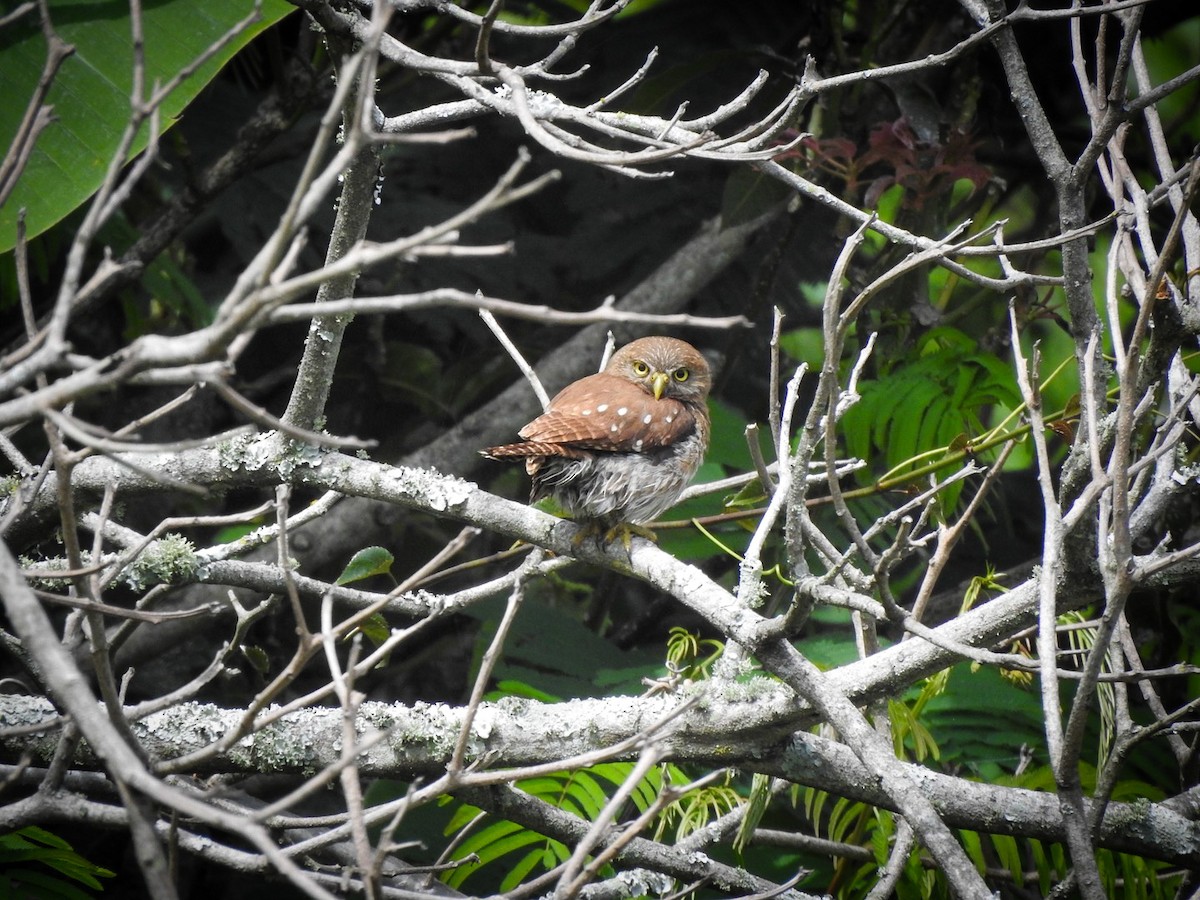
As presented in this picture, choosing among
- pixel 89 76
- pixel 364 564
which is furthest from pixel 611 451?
pixel 89 76

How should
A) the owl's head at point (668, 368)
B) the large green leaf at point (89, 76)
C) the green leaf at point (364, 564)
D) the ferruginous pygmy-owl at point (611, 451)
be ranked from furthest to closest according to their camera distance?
the owl's head at point (668, 368), the ferruginous pygmy-owl at point (611, 451), the large green leaf at point (89, 76), the green leaf at point (364, 564)

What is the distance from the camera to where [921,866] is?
2609 mm

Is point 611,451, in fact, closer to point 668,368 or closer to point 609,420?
point 609,420

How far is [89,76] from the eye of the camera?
2.61 meters

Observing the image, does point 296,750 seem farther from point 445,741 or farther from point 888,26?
point 888,26

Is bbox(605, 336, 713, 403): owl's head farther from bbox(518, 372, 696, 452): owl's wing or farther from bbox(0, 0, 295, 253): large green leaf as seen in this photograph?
bbox(0, 0, 295, 253): large green leaf

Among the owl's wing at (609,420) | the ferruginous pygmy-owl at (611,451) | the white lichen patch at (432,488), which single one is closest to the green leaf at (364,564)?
the white lichen patch at (432,488)

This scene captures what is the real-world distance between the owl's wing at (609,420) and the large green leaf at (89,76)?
1.28 meters

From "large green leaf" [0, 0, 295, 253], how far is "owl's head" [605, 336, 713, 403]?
1645 millimetres

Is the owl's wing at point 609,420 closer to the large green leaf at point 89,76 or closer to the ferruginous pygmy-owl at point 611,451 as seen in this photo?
the ferruginous pygmy-owl at point 611,451

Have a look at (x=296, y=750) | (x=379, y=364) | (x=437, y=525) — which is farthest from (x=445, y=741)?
(x=379, y=364)

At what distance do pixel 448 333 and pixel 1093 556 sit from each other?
315 cm

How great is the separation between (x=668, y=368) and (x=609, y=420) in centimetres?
67

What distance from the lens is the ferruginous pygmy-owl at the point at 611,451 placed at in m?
2.78
